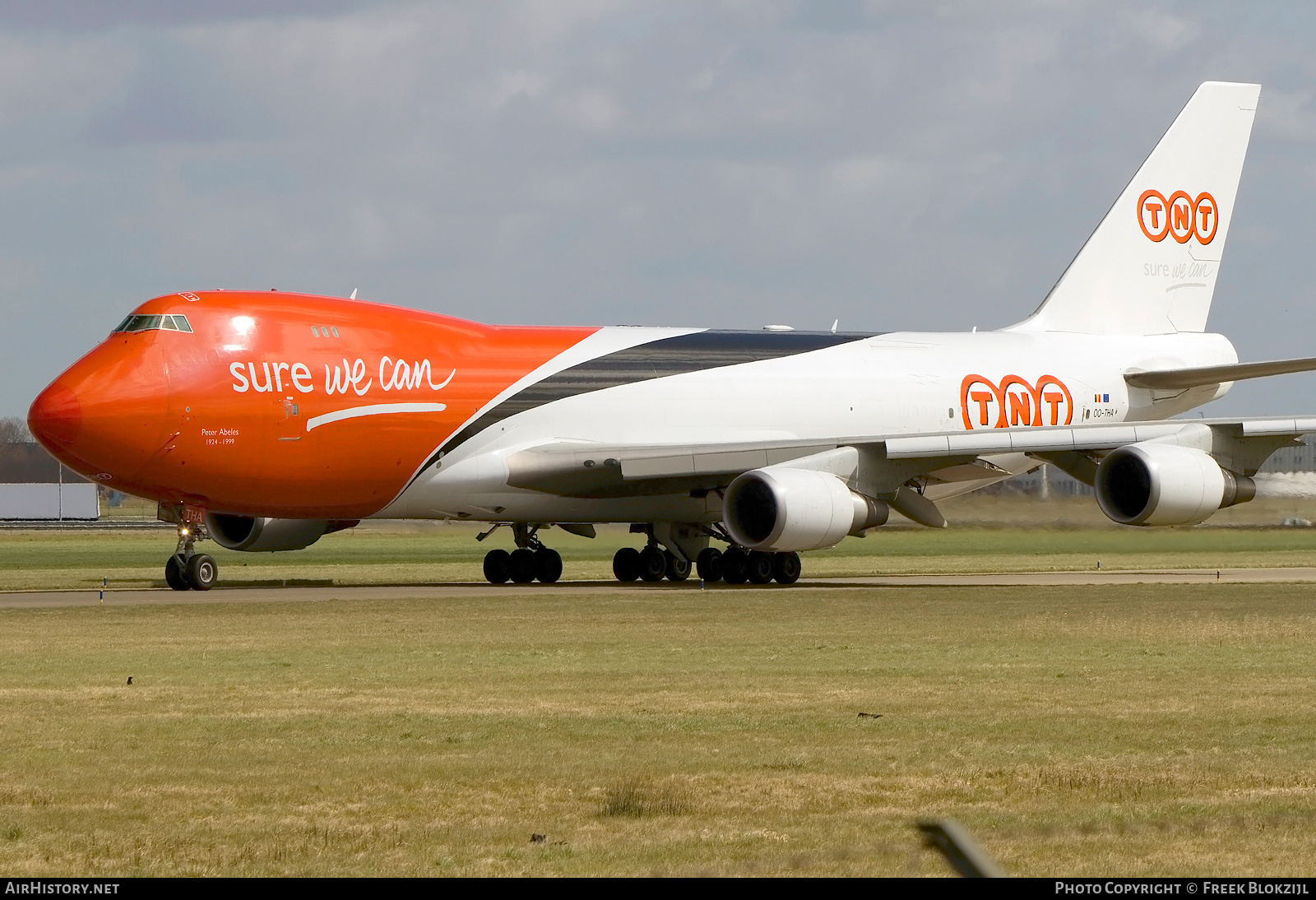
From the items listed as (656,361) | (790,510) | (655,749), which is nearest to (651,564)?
(656,361)

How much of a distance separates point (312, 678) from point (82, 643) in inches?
173

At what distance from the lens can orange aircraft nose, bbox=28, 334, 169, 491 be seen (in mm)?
23906

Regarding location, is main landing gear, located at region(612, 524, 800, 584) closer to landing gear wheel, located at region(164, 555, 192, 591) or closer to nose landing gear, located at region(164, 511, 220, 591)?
nose landing gear, located at region(164, 511, 220, 591)

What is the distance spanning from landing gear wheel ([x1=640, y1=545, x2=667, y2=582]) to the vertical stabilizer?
9769 mm

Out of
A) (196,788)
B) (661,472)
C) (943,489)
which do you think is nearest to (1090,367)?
(943,489)

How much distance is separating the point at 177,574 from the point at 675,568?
8.85 meters

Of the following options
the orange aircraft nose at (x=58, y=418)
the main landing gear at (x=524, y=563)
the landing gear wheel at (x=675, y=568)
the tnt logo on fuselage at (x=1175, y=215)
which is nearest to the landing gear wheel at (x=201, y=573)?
the orange aircraft nose at (x=58, y=418)

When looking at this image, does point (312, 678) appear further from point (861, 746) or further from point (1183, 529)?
point (1183, 529)

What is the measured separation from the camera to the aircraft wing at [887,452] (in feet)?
90.2

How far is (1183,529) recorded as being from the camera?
39750mm

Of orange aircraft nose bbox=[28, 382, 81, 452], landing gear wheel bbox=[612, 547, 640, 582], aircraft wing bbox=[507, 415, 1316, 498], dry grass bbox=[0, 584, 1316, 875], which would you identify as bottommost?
dry grass bbox=[0, 584, 1316, 875]

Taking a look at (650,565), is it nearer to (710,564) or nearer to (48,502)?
(710,564)

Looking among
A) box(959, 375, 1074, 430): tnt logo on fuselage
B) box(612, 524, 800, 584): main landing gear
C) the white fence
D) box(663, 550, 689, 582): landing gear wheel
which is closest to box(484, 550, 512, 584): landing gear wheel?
box(612, 524, 800, 584): main landing gear
